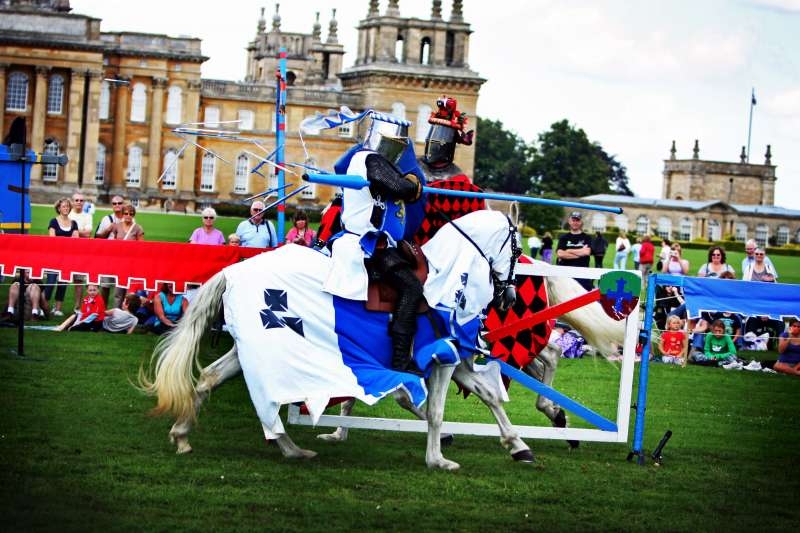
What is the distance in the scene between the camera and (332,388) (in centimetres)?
962

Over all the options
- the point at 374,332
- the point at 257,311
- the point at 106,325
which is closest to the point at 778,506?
the point at 374,332

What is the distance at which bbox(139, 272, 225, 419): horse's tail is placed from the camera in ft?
31.8

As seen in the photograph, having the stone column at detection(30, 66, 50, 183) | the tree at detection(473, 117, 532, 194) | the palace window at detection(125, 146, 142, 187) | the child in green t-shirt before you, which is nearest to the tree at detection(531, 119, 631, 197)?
the tree at detection(473, 117, 532, 194)

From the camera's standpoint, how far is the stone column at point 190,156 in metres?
94.8

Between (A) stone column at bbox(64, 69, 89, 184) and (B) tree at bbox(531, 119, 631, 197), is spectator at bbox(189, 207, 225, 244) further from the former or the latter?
(B) tree at bbox(531, 119, 631, 197)

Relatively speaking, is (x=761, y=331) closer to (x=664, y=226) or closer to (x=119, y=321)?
(x=119, y=321)

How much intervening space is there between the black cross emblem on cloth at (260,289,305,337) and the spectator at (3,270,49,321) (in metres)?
8.82

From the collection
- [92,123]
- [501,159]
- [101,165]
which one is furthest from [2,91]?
[501,159]

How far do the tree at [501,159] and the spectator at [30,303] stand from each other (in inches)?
4578

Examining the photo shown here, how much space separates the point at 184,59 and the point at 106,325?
80.6 meters

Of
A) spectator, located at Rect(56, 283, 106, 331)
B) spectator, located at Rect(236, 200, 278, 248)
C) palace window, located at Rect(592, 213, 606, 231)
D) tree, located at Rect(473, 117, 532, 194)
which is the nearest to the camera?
spectator, located at Rect(236, 200, 278, 248)

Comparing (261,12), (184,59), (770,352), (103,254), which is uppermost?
(261,12)

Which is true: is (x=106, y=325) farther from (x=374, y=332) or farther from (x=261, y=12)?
(x=261, y=12)

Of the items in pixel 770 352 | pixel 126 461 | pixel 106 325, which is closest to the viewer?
pixel 126 461
